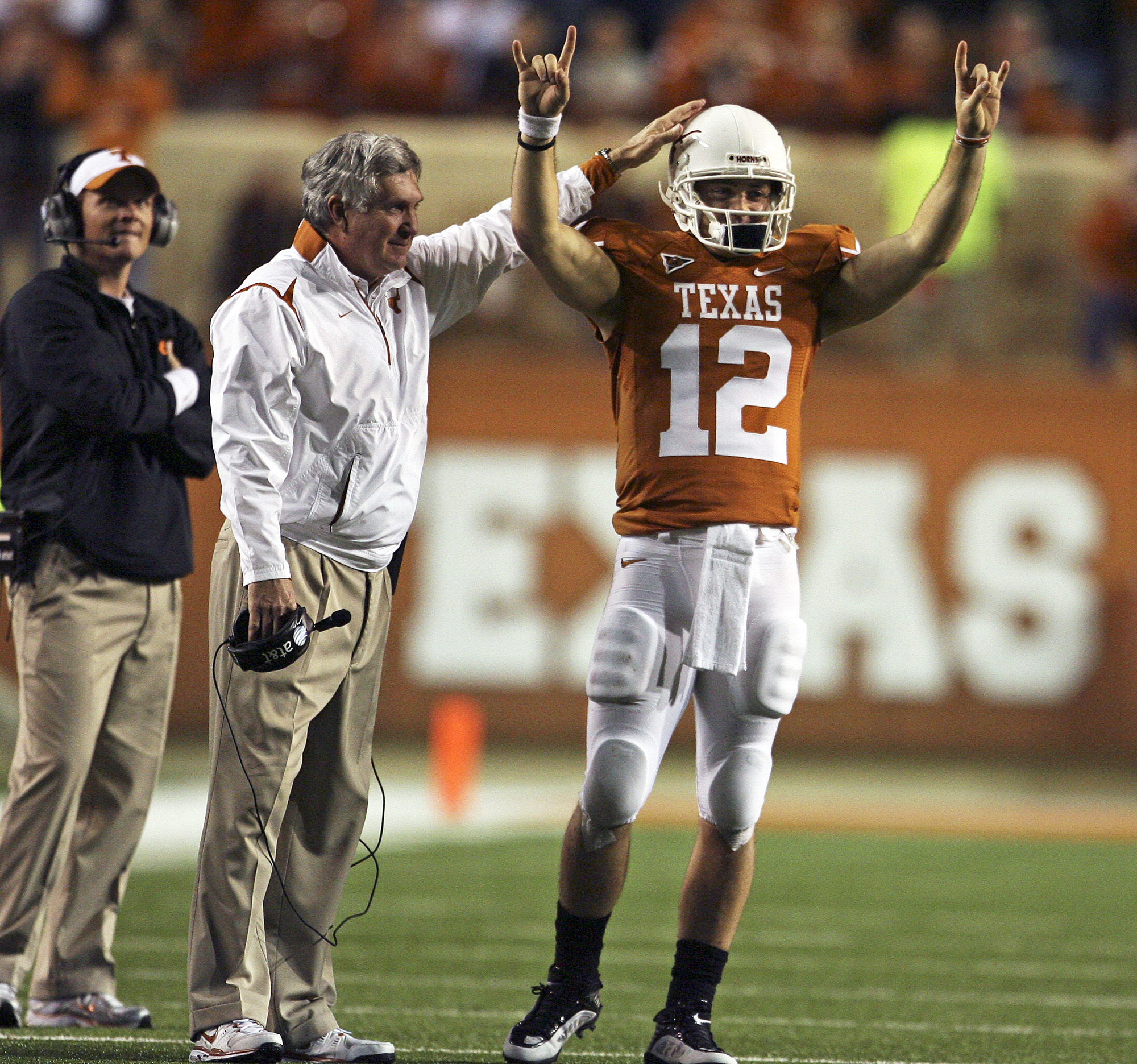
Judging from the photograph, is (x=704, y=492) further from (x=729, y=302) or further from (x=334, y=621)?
(x=334, y=621)

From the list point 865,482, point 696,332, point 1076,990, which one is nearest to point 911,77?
point 865,482

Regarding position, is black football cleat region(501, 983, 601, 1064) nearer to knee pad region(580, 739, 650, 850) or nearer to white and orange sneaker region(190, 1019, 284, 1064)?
knee pad region(580, 739, 650, 850)

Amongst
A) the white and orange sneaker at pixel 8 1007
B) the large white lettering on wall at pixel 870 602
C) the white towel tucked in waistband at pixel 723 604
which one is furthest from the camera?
the large white lettering on wall at pixel 870 602

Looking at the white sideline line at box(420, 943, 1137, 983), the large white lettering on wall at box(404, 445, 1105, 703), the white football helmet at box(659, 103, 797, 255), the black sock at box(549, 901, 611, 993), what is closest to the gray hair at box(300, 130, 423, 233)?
the white football helmet at box(659, 103, 797, 255)

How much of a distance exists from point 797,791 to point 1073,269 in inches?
165

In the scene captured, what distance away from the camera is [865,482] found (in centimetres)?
1177

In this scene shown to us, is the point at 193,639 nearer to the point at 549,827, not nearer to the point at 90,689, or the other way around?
the point at 549,827

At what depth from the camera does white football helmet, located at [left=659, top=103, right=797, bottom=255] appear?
402 cm

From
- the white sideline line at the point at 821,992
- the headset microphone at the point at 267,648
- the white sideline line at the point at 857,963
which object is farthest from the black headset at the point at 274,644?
the white sideline line at the point at 857,963

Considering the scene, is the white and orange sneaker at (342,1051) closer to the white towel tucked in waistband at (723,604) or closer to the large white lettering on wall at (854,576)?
the white towel tucked in waistband at (723,604)

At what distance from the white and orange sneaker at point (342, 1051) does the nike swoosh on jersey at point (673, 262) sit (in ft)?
5.51

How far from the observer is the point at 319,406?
3850mm

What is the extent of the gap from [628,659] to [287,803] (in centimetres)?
75

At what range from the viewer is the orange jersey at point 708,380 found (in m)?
3.95
